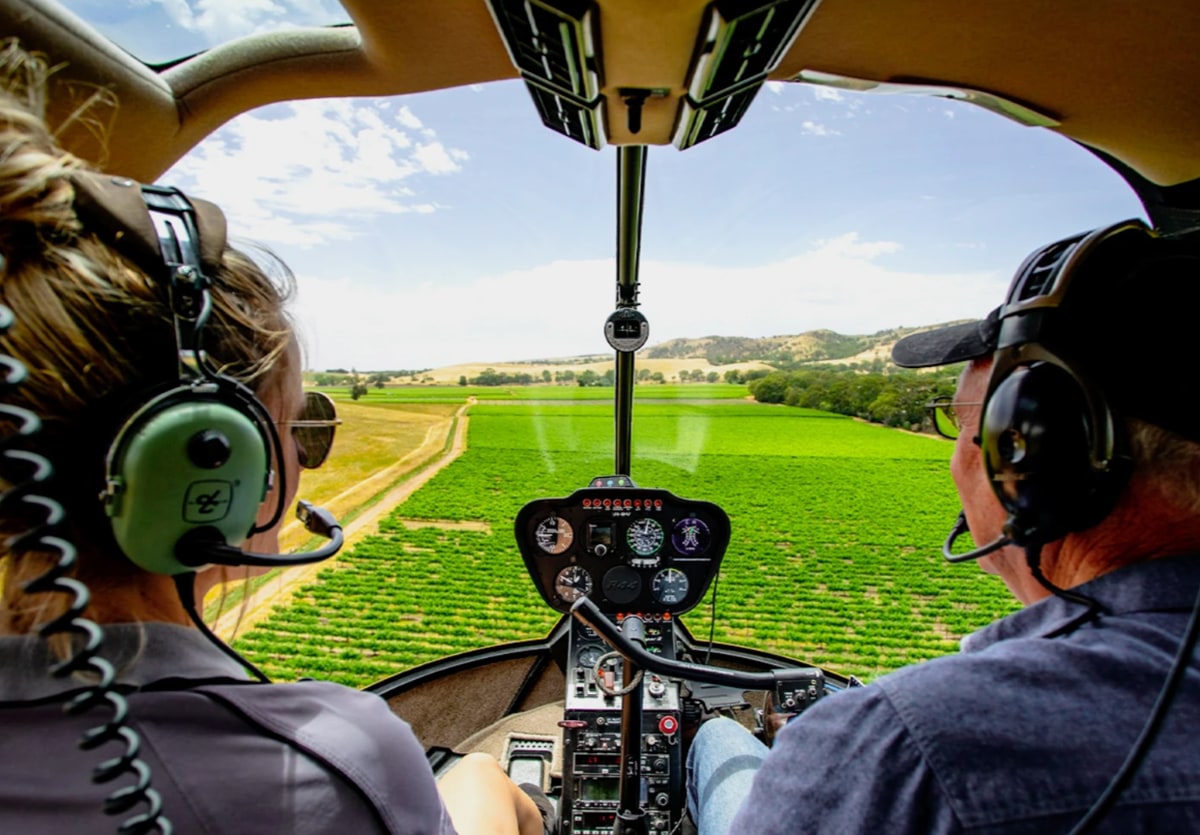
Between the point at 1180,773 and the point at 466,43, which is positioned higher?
the point at 466,43

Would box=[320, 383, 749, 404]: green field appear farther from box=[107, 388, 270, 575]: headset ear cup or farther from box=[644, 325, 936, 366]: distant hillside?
box=[107, 388, 270, 575]: headset ear cup

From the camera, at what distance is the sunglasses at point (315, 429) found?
85 centimetres

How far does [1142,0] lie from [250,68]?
1.80m

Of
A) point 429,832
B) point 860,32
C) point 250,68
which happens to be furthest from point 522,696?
point 860,32

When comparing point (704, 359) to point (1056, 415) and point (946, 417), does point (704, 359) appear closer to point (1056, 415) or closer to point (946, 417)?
point (946, 417)

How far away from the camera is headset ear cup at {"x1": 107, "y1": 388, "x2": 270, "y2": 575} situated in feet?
1.78

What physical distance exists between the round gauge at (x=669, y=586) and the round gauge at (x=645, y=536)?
A: 0.09 m

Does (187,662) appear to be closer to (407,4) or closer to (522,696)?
(407,4)

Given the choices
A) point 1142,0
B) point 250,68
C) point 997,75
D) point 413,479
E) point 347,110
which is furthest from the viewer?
point 413,479

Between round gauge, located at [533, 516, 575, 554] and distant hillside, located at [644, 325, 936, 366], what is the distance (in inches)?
30.1

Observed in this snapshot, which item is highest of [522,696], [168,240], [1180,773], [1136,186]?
[1136,186]

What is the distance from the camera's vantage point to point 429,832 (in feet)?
2.12

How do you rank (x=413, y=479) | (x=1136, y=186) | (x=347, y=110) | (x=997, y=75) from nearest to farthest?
(x=997, y=75) < (x=347, y=110) < (x=1136, y=186) < (x=413, y=479)

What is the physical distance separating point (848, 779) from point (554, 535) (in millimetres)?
1482
